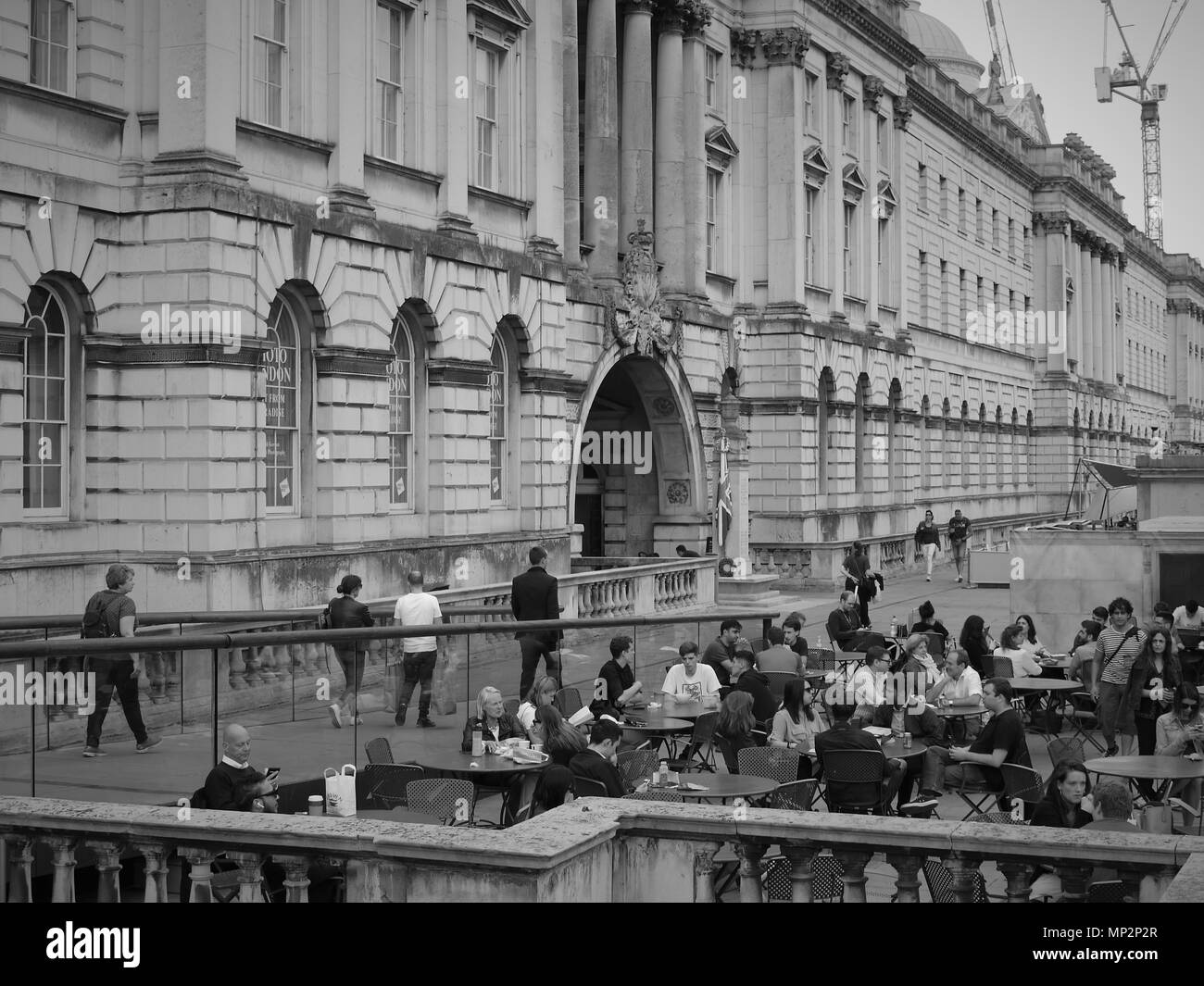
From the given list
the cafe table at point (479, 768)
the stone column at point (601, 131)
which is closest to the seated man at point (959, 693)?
the cafe table at point (479, 768)

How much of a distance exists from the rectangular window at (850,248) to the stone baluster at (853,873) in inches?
1618

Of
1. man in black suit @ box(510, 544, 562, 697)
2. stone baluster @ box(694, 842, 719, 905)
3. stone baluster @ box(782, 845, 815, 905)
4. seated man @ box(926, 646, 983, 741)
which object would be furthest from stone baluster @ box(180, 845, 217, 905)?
seated man @ box(926, 646, 983, 741)

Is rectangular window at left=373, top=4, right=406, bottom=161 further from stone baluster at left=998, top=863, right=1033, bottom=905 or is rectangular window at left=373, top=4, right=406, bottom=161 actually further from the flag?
stone baluster at left=998, top=863, right=1033, bottom=905

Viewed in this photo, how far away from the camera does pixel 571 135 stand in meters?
32.3

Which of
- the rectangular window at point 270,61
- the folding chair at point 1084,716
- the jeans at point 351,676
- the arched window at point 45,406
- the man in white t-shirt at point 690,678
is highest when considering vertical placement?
the rectangular window at point 270,61

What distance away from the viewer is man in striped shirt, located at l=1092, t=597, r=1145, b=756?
17.8 meters

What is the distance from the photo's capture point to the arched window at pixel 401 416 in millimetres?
25906

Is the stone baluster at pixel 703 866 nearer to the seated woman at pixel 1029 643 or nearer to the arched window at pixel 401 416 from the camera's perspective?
the seated woman at pixel 1029 643

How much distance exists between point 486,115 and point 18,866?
22.2 metres

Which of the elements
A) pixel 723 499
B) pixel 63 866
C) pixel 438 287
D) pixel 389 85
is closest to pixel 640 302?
pixel 723 499
